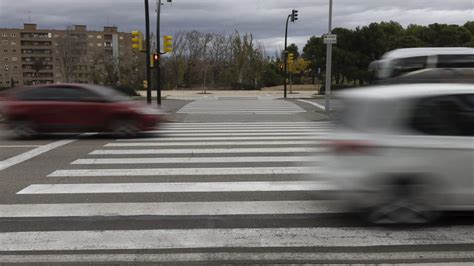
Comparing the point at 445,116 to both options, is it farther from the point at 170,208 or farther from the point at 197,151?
the point at 197,151

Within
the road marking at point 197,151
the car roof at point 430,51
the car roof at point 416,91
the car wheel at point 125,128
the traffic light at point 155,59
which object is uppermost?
the traffic light at point 155,59

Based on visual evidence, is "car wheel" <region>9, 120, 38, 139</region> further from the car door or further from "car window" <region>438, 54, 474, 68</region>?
the car door

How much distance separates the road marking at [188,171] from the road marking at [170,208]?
186 cm

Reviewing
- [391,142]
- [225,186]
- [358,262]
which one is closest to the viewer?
[358,262]

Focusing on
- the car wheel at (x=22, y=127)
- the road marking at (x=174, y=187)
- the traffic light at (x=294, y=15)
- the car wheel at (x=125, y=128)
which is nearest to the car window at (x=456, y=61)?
the road marking at (x=174, y=187)

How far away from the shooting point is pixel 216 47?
83.7 m

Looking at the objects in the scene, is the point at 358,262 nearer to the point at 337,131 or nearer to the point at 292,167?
the point at 337,131

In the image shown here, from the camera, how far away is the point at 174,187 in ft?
23.2

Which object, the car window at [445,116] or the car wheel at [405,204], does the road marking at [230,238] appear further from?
the car window at [445,116]

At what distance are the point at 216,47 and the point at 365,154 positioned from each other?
80.3 meters

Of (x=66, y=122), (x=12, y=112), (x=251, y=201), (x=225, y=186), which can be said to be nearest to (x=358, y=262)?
(x=251, y=201)

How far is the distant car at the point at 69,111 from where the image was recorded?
1251 cm

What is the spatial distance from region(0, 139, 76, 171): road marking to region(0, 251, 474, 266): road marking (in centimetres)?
507

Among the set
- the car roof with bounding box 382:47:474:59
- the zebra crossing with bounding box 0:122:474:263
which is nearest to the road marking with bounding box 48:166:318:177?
the zebra crossing with bounding box 0:122:474:263
